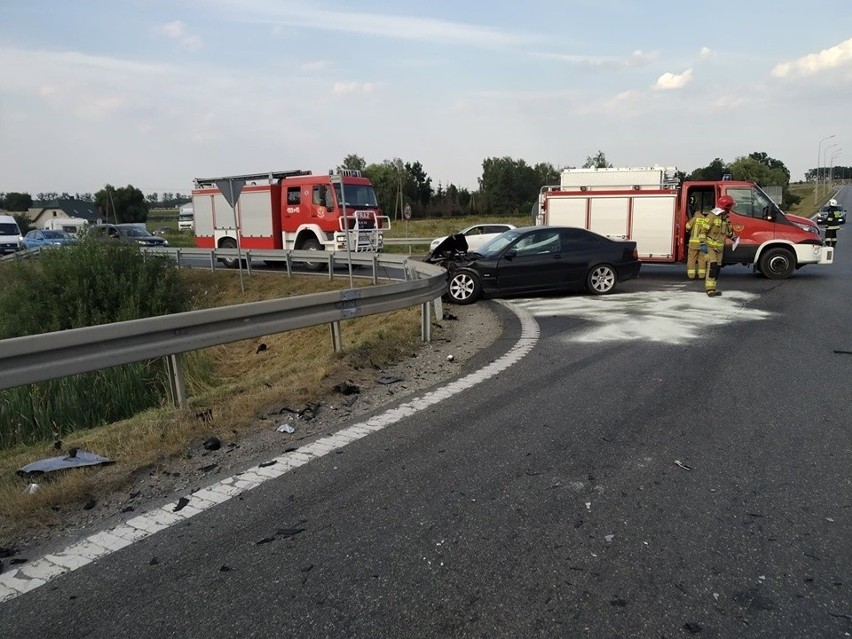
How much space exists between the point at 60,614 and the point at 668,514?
2.94 metres

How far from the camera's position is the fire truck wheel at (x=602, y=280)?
13.4 m

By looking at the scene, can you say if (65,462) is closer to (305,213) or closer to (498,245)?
(498,245)

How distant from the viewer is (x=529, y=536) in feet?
11.1

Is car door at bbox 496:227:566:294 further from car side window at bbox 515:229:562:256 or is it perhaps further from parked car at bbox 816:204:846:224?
parked car at bbox 816:204:846:224

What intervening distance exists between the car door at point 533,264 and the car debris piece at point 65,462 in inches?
353

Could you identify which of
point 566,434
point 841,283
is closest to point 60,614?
point 566,434

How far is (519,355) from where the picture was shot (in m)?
7.78

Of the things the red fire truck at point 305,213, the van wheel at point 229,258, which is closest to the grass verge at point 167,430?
the red fire truck at point 305,213

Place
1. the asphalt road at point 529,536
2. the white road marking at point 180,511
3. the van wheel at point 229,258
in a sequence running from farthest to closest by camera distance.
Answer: the van wheel at point 229,258 < the white road marking at point 180,511 < the asphalt road at point 529,536

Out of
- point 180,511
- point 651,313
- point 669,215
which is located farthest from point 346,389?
Answer: point 669,215

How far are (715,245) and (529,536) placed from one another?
11.1 m

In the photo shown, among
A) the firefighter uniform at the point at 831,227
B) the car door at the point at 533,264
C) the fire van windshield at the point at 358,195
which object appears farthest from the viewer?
the fire van windshield at the point at 358,195

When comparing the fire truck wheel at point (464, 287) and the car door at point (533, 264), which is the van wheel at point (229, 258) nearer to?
the fire truck wheel at point (464, 287)

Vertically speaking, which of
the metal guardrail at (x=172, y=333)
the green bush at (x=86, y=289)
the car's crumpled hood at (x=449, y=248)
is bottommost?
the green bush at (x=86, y=289)
